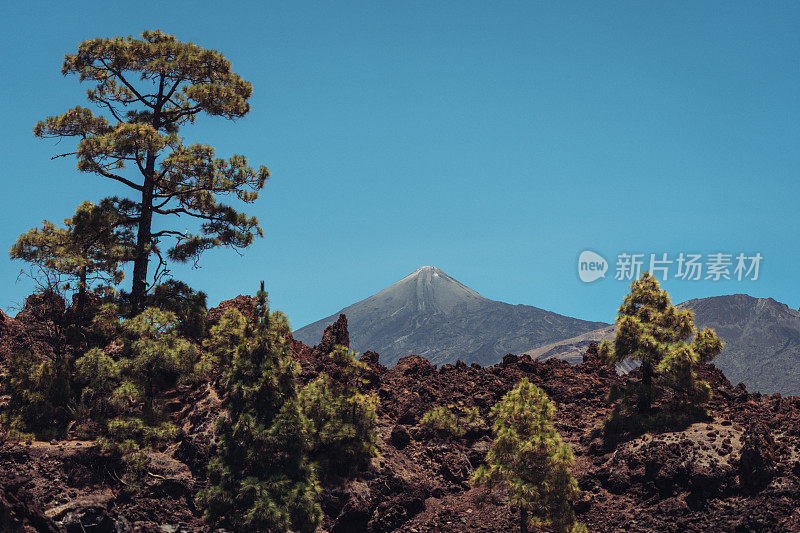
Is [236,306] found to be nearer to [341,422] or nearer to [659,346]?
[341,422]

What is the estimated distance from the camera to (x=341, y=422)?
24.0 m

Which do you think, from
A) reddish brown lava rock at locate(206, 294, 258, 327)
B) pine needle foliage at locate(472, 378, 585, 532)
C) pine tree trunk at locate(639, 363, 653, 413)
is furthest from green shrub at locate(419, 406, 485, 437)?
reddish brown lava rock at locate(206, 294, 258, 327)

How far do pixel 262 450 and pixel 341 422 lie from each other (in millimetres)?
3729

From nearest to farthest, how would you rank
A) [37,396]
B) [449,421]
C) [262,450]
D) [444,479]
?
[262,450] → [37,396] → [444,479] → [449,421]

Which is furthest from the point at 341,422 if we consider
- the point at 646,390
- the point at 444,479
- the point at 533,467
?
the point at 646,390

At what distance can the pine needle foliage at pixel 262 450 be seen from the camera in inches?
792

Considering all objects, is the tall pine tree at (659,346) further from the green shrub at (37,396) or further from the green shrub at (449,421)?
the green shrub at (37,396)

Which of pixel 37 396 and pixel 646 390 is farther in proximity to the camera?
pixel 646 390

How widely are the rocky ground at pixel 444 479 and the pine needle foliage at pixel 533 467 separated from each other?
1.85 meters

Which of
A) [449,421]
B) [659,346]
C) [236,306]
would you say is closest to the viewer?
[659,346]

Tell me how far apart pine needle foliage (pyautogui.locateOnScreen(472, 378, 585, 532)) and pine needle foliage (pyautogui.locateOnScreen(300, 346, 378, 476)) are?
449 centimetres

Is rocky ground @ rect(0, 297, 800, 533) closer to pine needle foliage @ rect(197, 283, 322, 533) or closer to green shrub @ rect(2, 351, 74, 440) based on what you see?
green shrub @ rect(2, 351, 74, 440)

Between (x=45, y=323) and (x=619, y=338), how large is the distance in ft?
76.1

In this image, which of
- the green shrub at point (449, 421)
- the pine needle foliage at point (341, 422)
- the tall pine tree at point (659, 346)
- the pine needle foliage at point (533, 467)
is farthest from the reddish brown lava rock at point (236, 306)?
the tall pine tree at point (659, 346)
